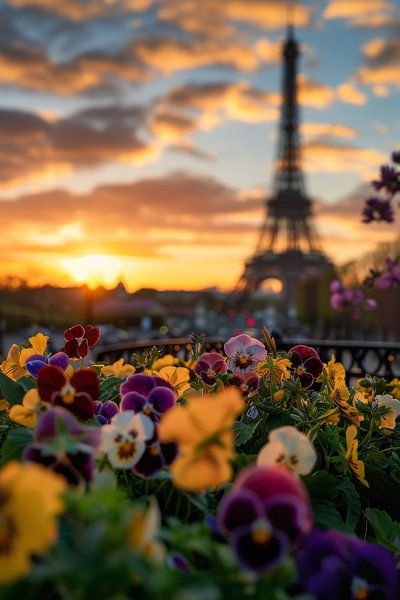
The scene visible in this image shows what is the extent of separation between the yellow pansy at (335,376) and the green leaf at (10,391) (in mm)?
1013

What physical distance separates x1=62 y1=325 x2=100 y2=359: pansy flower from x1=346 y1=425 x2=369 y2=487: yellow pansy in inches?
34.9

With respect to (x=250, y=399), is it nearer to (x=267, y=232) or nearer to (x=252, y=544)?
(x=252, y=544)

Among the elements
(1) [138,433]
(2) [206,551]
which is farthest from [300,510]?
(1) [138,433]

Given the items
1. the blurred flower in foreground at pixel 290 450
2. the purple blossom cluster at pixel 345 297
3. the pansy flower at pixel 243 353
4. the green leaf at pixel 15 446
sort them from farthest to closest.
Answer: the purple blossom cluster at pixel 345 297 → the pansy flower at pixel 243 353 → the green leaf at pixel 15 446 → the blurred flower in foreground at pixel 290 450

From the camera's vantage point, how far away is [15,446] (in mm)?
1440

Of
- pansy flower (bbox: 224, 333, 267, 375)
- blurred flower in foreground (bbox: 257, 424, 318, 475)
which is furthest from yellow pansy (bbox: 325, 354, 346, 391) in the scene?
blurred flower in foreground (bbox: 257, 424, 318, 475)

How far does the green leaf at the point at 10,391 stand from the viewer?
1.91 metres

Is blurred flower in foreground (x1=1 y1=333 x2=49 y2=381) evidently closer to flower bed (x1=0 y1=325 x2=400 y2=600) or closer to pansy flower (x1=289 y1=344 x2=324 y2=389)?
flower bed (x1=0 y1=325 x2=400 y2=600)

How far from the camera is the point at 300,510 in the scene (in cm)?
97

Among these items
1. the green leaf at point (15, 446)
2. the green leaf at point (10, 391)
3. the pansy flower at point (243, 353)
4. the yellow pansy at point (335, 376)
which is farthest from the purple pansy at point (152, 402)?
the yellow pansy at point (335, 376)

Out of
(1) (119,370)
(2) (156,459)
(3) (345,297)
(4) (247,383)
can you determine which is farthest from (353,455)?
(3) (345,297)

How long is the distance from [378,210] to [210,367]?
2.96m

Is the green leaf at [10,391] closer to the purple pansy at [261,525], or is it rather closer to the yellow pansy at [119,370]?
the yellow pansy at [119,370]

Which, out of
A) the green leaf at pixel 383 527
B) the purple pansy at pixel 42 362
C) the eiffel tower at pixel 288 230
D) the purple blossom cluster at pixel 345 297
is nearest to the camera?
the green leaf at pixel 383 527
